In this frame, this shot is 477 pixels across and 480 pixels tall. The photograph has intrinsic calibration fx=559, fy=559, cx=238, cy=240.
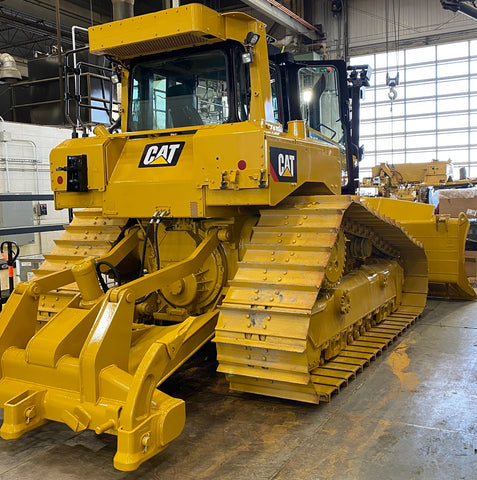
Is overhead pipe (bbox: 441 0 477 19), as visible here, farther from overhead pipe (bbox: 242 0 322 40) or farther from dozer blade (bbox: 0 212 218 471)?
dozer blade (bbox: 0 212 218 471)

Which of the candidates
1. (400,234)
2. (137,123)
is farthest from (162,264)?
(400,234)

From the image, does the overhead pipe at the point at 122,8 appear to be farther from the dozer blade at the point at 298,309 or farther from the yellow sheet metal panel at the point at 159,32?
the dozer blade at the point at 298,309

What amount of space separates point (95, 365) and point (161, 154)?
2103mm

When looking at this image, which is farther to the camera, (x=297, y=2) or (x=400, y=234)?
(x=297, y=2)

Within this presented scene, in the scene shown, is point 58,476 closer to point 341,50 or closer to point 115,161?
point 115,161

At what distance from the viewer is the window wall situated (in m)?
24.1

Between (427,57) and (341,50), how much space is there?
4.79 meters

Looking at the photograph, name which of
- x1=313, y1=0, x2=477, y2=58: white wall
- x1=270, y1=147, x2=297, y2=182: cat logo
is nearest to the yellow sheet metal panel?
x1=270, y1=147, x2=297, y2=182: cat logo

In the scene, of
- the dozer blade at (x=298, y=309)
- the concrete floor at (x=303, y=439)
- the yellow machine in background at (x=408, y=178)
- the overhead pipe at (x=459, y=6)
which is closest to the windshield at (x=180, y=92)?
the dozer blade at (x=298, y=309)

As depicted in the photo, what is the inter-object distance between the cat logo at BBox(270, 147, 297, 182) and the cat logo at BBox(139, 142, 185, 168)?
36.4 inches

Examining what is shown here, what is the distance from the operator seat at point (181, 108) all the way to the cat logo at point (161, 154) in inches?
13.5

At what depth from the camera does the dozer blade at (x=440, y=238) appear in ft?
25.1

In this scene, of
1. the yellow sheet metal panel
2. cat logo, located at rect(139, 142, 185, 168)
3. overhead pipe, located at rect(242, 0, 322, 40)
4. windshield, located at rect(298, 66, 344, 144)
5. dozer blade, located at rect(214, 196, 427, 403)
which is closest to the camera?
dozer blade, located at rect(214, 196, 427, 403)

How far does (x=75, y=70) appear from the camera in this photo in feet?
17.4
